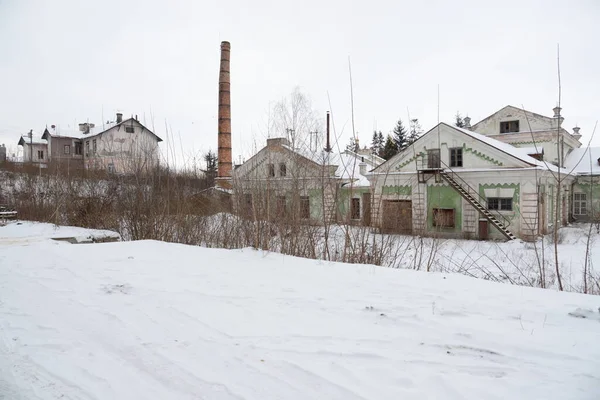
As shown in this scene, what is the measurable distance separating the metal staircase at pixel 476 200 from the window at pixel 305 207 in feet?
39.9

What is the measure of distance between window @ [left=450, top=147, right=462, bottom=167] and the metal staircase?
1.76 feet

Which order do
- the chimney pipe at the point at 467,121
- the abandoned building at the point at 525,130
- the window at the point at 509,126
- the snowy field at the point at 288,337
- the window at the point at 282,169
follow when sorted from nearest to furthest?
the snowy field at the point at 288,337 → the window at the point at 282,169 → the abandoned building at the point at 525,130 → the window at the point at 509,126 → the chimney pipe at the point at 467,121

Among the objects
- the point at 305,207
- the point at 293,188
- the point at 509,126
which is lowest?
the point at 305,207

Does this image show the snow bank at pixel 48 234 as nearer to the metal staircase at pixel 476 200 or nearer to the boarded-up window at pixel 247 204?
the boarded-up window at pixel 247 204

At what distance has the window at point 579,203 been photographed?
24.7 metres

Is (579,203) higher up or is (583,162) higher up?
(583,162)

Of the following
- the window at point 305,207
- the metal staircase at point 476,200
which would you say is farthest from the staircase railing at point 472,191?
the window at point 305,207

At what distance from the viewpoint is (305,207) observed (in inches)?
378

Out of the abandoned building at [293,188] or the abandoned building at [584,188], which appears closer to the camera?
the abandoned building at [293,188]

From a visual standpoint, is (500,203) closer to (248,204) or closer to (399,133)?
(248,204)

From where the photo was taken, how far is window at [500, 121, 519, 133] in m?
25.5

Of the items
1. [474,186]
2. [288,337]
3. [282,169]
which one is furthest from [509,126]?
[288,337]

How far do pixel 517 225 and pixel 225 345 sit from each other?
19358 millimetres

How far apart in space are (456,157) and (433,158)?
3.86 ft
